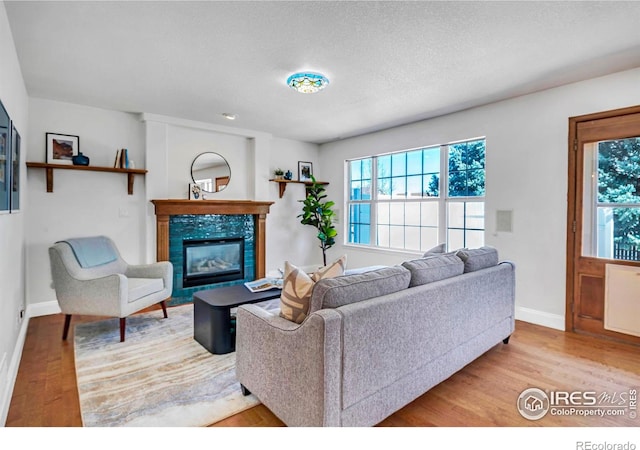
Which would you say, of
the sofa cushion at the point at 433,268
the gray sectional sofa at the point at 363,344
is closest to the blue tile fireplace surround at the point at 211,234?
the gray sectional sofa at the point at 363,344

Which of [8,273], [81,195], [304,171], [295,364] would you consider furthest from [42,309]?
[304,171]

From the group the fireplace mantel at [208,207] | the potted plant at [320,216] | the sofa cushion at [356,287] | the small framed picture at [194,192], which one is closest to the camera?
the sofa cushion at [356,287]

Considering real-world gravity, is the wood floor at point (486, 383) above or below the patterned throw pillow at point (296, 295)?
below

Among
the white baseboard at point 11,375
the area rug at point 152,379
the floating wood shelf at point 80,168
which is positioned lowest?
the area rug at point 152,379

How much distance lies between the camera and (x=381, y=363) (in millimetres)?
1650

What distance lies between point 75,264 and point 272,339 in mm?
2350

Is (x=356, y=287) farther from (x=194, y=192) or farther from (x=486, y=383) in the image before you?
(x=194, y=192)

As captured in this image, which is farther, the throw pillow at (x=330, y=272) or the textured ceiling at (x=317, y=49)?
the textured ceiling at (x=317, y=49)

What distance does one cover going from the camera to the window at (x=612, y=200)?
284cm

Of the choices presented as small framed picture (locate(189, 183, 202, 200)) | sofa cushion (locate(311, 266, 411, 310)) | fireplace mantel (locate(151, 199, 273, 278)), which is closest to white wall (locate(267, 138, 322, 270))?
fireplace mantel (locate(151, 199, 273, 278))

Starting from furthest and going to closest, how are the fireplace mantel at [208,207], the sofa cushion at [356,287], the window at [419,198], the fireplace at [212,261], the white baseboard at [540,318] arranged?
the fireplace at [212,261]
the fireplace mantel at [208,207]
the window at [419,198]
the white baseboard at [540,318]
the sofa cushion at [356,287]

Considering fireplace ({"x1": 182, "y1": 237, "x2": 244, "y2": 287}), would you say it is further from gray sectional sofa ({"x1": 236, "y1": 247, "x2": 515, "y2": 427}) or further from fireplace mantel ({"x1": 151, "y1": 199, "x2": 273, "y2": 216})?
gray sectional sofa ({"x1": 236, "y1": 247, "x2": 515, "y2": 427})

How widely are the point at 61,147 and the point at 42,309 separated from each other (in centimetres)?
178

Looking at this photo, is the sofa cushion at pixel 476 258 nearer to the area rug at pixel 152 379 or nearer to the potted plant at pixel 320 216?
the area rug at pixel 152 379
